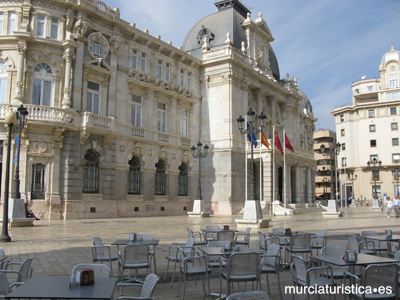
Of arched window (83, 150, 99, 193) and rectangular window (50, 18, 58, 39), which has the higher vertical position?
rectangular window (50, 18, 58, 39)

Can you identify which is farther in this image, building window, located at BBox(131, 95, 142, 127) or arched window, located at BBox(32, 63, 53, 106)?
building window, located at BBox(131, 95, 142, 127)

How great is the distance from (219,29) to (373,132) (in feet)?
159

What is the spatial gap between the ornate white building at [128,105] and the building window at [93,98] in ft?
0.25

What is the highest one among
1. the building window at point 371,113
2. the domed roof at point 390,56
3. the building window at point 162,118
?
the domed roof at point 390,56

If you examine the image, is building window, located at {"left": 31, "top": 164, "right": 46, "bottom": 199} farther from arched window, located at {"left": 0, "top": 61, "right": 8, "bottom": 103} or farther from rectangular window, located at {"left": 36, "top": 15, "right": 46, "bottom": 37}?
rectangular window, located at {"left": 36, "top": 15, "right": 46, "bottom": 37}

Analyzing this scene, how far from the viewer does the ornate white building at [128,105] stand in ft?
84.4

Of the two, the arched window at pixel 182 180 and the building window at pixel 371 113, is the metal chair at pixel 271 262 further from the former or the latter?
the building window at pixel 371 113

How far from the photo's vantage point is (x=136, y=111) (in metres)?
32.8

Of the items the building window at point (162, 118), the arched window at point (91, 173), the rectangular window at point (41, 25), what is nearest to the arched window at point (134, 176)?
the arched window at point (91, 173)

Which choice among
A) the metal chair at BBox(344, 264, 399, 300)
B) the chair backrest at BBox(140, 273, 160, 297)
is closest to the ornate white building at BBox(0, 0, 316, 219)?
the chair backrest at BBox(140, 273, 160, 297)

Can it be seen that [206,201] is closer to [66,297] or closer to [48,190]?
[48,190]

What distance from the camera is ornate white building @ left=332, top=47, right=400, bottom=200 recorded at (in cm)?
7388

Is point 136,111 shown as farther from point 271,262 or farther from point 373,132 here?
point 373,132

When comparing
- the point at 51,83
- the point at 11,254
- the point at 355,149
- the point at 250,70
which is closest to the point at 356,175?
the point at 355,149
